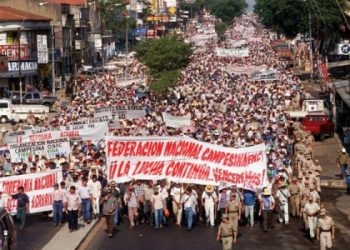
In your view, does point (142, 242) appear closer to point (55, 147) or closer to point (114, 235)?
point (114, 235)

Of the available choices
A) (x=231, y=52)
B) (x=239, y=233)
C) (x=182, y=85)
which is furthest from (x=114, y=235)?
(x=231, y=52)

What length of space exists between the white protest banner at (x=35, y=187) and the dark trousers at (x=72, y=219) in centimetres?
125

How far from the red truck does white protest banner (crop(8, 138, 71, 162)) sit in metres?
15.9

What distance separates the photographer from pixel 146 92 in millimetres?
61094

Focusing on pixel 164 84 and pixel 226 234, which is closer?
pixel 226 234

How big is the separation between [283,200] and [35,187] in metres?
5.73

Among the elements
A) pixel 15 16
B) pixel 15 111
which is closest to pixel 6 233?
pixel 15 111

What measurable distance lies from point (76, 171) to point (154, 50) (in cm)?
4547

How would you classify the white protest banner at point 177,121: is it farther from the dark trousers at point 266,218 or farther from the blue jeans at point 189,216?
the dark trousers at point 266,218

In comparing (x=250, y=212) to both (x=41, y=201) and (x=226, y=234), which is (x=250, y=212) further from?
(x=41, y=201)

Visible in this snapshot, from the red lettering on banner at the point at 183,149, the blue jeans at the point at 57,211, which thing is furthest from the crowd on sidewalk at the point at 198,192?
the red lettering on banner at the point at 183,149

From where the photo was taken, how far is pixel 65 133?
30.4 meters

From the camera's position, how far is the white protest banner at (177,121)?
3781cm

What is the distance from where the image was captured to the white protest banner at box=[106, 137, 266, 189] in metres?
21.9
